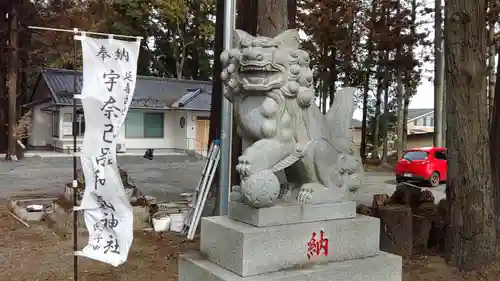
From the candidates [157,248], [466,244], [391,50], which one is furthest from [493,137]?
[391,50]

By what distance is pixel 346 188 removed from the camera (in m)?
3.49

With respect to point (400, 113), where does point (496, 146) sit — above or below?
below

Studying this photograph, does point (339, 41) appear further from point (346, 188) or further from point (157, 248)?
point (346, 188)

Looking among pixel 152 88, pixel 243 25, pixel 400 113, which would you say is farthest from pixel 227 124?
pixel 152 88

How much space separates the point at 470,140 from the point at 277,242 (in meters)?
3.77

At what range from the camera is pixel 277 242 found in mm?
2971

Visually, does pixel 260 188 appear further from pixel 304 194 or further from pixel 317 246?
pixel 317 246

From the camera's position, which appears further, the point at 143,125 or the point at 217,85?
the point at 143,125

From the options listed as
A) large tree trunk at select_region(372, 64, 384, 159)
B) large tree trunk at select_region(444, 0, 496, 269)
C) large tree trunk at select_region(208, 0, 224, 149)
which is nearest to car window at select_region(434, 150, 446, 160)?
large tree trunk at select_region(372, 64, 384, 159)

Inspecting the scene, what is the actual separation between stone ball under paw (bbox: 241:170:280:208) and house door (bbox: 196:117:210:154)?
22409 mm

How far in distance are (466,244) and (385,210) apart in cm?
110

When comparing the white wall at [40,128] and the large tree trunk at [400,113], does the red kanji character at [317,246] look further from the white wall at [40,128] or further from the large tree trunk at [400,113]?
the white wall at [40,128]

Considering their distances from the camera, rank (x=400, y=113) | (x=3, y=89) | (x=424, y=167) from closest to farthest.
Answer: (x=424, y=167), (x=3, y=89), (x=400, y=113)

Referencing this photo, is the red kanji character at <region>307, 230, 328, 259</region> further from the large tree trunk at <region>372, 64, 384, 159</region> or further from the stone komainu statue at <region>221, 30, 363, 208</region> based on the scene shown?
the large tree trunk at <region>372, 64, 384, 159</region>
